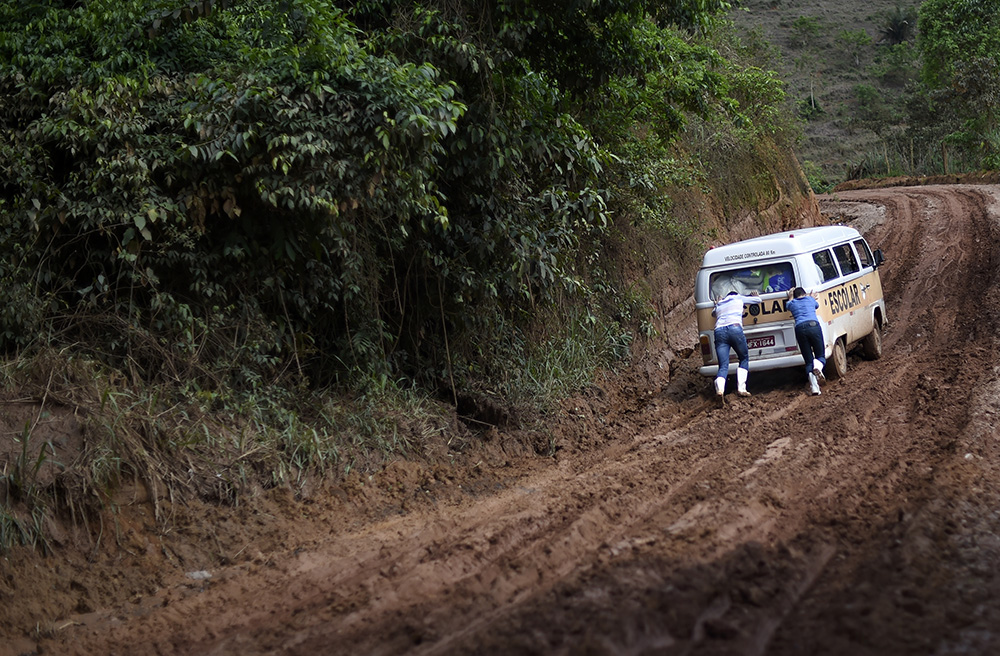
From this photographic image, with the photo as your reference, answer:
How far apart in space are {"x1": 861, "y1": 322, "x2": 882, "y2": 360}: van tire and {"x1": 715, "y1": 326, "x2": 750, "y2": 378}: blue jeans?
9.15 ft

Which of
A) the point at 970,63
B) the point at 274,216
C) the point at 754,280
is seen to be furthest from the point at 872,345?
the point at 970,63

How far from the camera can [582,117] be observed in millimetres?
11477

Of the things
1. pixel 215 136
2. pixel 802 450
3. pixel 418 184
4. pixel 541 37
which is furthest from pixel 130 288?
pixel 802 450

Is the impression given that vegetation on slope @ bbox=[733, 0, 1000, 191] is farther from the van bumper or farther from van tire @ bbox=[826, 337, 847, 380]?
the van bumper

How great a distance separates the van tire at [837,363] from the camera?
1088cm

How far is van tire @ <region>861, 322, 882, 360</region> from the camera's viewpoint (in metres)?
12.2

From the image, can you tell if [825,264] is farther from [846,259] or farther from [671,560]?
[671,560]

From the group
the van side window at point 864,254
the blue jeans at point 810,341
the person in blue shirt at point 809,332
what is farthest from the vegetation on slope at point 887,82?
the blue jeans at point 810,341

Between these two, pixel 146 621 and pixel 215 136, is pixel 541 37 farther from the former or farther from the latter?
pixel 146 621

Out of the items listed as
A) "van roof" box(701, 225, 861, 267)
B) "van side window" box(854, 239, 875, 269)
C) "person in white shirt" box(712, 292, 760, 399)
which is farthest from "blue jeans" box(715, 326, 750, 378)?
"van side window" box(854, 239, 875, 269)

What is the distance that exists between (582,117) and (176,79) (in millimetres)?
5499

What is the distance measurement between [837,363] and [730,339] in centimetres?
166

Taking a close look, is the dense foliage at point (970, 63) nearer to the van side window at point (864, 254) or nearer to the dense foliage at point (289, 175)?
the van side window at point (864, 254)

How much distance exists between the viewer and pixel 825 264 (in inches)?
443
